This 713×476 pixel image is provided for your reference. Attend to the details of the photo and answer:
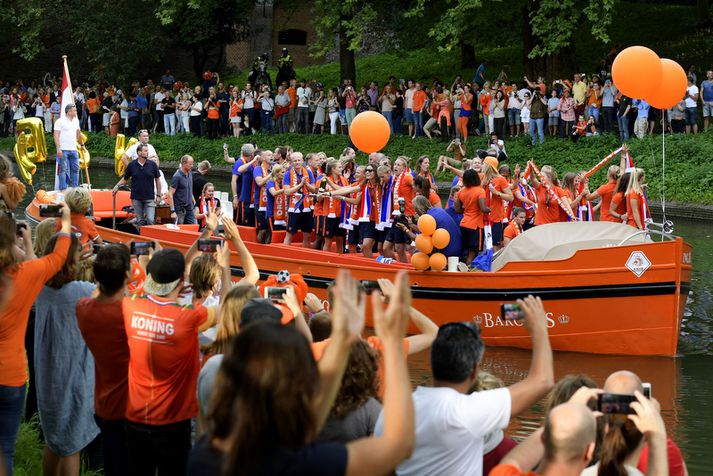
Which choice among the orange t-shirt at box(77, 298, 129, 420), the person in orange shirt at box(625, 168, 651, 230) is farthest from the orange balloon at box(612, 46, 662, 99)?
the orange t-shirt at box(77, 298, 129, 420)

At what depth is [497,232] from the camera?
16000mm

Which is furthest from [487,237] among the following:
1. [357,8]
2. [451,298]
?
[357,8]

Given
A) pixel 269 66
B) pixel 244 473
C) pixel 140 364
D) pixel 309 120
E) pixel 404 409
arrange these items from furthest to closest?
pixel 269 66, pixel 309 120, pixel 140 364, pixel 404 409, pixel 244 473

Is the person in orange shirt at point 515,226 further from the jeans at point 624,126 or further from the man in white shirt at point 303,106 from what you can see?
the man in white shirt at point 303,106

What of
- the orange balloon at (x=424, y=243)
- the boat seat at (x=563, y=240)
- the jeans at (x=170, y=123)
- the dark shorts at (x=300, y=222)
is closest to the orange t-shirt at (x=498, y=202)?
the boat seat at (x=563, y=240)

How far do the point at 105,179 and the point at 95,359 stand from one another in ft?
88.3

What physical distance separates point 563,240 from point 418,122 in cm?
1739

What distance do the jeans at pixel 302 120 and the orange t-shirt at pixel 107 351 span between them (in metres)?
27.0

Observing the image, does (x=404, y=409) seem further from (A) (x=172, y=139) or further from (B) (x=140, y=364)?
(A) (x=172, y=139)

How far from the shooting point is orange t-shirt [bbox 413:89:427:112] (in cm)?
2972

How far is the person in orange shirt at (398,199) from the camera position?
14.6 meters

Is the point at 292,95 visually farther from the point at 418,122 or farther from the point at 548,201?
the point at 548,201

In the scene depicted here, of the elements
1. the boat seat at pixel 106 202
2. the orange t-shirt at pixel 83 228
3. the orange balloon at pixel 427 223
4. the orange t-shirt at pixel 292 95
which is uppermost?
the orange t-shirt at pixel 292 95

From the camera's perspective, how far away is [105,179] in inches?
1272
